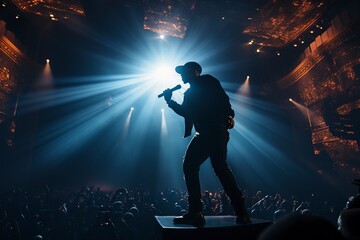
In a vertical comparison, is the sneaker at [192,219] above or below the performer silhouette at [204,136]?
below

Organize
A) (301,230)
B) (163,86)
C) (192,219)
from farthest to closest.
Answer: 1. (163,86)
2. (192,219)
3. (301,230)

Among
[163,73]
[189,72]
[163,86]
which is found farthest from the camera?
[163,86]

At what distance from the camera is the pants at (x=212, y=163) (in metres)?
2.61

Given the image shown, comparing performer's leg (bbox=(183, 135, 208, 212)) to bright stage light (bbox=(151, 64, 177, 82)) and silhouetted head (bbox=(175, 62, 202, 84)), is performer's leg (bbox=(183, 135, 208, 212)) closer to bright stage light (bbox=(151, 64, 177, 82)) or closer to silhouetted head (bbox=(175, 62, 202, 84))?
silhouetted head (bbox=(175, 62, 202, 84))

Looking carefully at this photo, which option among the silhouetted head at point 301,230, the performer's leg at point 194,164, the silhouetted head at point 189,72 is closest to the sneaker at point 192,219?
the performer's leg at point 194,164

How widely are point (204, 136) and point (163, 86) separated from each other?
57.8ft

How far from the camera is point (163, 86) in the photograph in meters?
20.0

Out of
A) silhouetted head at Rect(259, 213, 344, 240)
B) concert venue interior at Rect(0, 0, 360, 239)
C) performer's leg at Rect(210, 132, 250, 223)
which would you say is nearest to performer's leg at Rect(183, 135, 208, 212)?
performer's leg at Rect(210, 132, 250, 223)

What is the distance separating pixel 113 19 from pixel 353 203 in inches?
558

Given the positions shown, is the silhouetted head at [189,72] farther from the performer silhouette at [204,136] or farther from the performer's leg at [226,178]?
the performer's leg at [226,178]

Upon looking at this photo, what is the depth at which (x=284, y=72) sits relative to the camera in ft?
54.5

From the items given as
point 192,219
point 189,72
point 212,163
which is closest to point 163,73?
point 189,72

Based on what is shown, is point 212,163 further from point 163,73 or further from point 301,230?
point 163,73

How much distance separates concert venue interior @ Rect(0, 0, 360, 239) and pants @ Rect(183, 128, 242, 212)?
660cm
